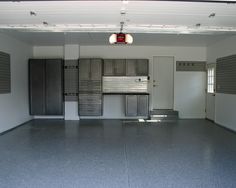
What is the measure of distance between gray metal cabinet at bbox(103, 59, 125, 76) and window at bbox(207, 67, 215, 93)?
3.12 m

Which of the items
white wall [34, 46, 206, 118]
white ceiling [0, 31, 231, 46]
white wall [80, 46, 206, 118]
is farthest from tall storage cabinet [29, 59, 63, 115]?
white wall [80, 46, 206, 118]

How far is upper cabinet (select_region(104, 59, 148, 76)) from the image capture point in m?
8.57

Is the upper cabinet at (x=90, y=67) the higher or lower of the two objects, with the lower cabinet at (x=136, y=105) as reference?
higher

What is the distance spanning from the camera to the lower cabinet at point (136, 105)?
8398mm

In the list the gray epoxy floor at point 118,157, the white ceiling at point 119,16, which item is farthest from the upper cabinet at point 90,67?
the white ceiling at point 119,16

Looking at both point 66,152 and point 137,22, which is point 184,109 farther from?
point 66,152

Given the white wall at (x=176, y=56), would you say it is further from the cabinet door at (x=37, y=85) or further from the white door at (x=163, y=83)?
the cabinet door at (x=37, y=85)

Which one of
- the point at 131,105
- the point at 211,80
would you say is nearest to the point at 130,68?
the point at 131,105

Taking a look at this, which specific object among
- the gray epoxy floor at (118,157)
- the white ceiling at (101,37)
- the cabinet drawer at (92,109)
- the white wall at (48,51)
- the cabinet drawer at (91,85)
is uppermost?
the white ceiling at (101,37)

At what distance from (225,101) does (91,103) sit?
4330 mm

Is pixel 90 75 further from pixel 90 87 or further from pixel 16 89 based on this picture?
pixel 16 89

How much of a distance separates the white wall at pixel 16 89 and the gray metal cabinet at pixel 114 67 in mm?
2748

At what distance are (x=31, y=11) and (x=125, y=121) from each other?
5172mm

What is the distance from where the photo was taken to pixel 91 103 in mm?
8477
